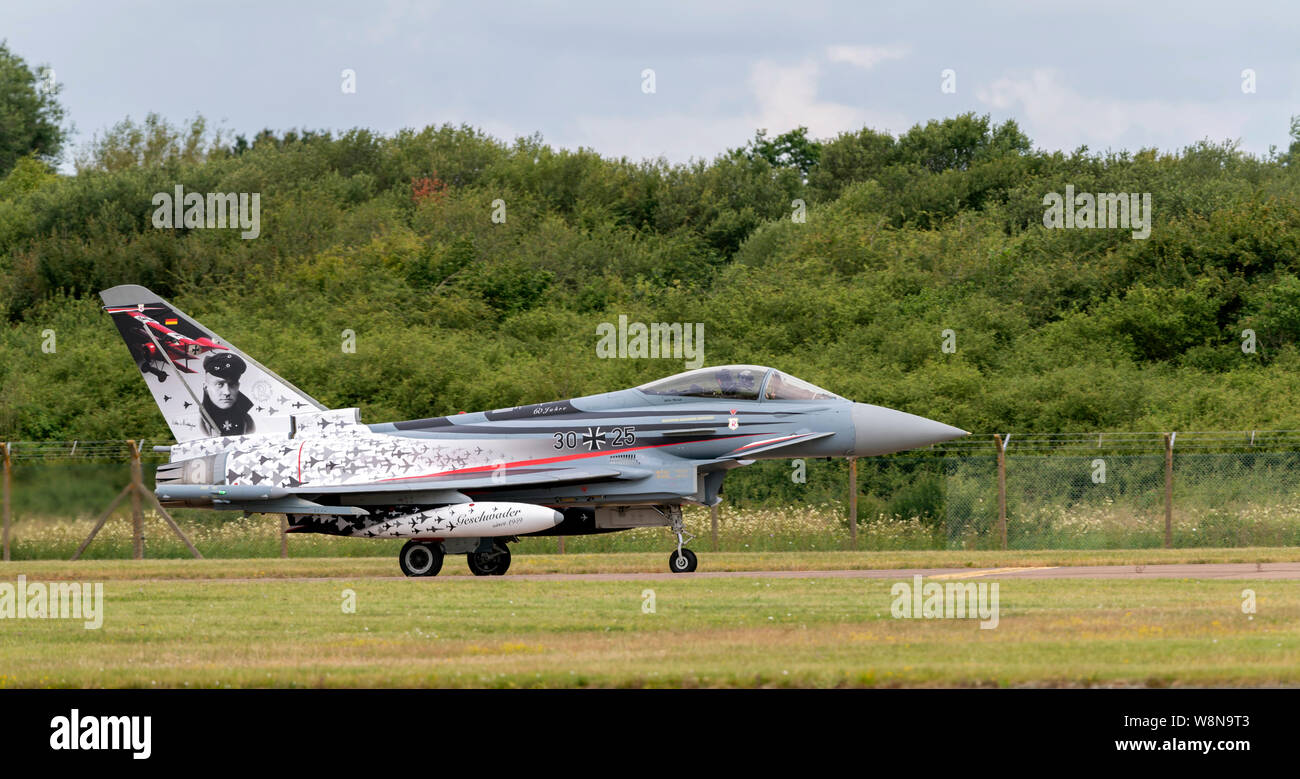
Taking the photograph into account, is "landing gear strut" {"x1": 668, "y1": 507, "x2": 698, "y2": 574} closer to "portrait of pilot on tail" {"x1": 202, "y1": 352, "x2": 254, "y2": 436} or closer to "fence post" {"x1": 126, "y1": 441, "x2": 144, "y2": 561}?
"portrait of pilot on tail" {"x1": 202, "y1": 352, "x2": 254, "y2": 436}

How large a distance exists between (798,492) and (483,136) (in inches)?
1730

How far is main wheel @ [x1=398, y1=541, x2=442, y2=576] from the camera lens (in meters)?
22.0

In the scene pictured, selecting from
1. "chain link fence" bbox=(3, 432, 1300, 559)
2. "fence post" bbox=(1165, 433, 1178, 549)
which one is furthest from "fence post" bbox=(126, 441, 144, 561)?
"fence post" bbox=(1165, 433, 1178, 549)

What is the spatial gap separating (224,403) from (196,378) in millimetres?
581

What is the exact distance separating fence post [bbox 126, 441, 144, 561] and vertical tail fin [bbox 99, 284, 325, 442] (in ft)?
11.8

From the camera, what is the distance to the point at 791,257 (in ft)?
159

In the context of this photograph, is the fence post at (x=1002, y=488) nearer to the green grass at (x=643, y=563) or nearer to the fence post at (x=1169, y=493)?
the green grass at (x=643, y=563)

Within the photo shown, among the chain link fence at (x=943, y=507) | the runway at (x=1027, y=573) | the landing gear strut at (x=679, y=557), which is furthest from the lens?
the chain link fence at (x=943, y=507)

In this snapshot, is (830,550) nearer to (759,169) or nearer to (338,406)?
(338,406)

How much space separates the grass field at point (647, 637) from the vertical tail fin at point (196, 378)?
3.23 metres

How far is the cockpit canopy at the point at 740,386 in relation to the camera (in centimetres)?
2162

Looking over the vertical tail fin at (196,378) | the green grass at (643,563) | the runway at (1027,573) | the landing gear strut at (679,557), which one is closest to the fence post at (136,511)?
the green grass at (643,563)

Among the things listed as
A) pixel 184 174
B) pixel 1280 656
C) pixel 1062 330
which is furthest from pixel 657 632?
pixel 184 174

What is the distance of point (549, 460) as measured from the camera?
21703 mm
